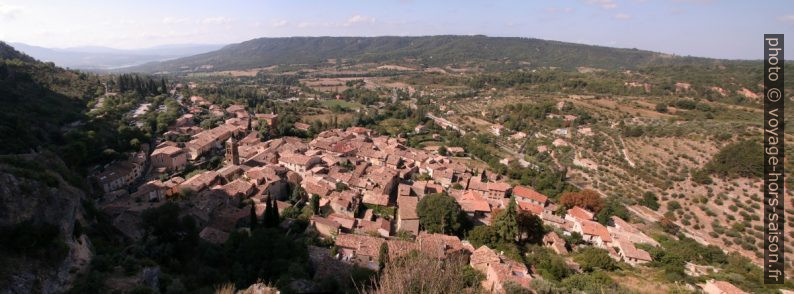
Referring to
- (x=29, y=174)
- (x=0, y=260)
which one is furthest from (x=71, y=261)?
(x=29, y=174)

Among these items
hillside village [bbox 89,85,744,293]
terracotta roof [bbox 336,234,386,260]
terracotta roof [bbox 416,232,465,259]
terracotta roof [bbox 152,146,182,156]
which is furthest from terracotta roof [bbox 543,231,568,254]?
terracotta roof [bbox 152,146,182,156]

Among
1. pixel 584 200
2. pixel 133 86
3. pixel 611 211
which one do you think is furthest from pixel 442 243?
pixel 133 86

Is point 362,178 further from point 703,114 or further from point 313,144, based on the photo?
point 703,114

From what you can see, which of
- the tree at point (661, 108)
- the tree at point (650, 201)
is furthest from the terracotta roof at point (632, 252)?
the tree at point (661, 108)

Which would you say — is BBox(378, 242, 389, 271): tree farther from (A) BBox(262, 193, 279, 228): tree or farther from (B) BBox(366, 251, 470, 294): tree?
(B) BBox(366, 251, 470, 294): tree

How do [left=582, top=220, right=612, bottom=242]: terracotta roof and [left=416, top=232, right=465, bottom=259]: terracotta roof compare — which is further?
[left=582, top=220, right=612, bottom=242]: terracotta roof
